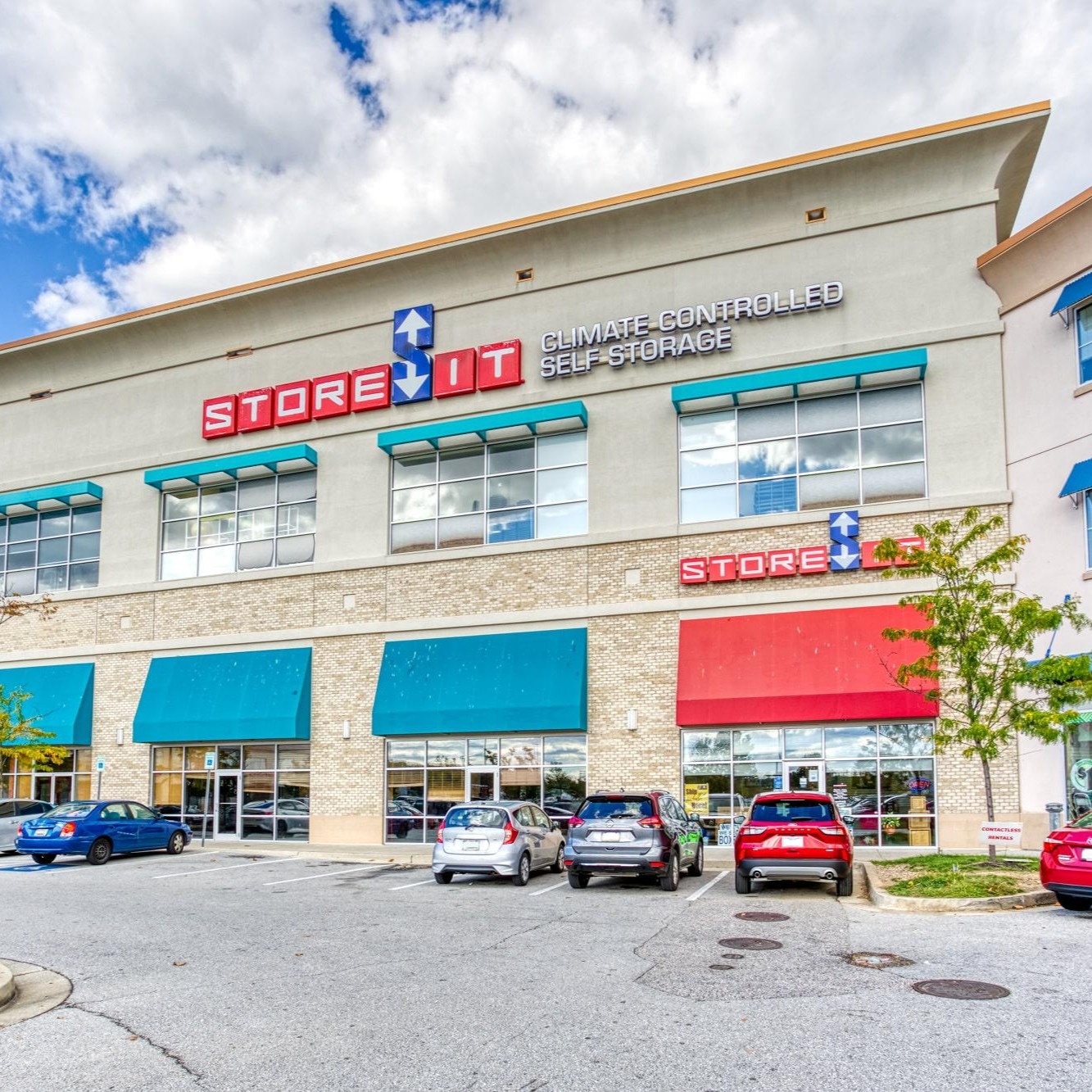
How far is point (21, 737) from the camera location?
32.1 metres

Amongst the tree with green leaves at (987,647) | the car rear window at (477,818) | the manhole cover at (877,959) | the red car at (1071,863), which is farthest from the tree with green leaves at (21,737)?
the red car at (1071,863)

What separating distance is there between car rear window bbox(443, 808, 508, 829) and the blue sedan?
9287mm

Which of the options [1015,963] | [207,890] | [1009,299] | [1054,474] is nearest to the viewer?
[1015,963]

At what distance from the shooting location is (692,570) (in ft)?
84.2

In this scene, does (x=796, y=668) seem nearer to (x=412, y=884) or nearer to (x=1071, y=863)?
(x=412, y=884)

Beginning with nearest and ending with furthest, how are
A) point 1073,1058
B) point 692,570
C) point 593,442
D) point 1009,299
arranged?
point 1073,1058
point 1009,299
point 692,570
point 593,442

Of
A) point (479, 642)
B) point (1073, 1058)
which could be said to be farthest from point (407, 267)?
point (1073, 1058)

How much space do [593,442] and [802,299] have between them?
614 cm

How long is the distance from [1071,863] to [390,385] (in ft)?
70.9

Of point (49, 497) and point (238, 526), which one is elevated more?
point (49, 497)

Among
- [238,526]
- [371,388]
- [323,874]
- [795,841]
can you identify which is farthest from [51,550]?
[795,841]

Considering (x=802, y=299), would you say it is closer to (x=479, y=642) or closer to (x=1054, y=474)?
(x=1054, y=474)

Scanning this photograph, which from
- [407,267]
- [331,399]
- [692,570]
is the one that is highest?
[407,267]

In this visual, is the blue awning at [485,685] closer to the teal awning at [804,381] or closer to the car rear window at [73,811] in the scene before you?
the teal awning at [804,381]
